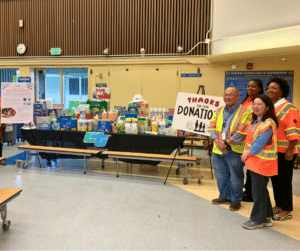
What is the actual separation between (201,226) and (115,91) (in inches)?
254

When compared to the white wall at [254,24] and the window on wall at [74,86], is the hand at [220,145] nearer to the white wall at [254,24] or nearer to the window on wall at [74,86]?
the white wall at [254,24]

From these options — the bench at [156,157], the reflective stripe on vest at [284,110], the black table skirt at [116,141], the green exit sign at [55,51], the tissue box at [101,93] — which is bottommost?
the bench at [156,157]

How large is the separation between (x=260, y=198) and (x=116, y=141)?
9.77ft

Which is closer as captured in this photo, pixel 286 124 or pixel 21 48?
pixel 286 124

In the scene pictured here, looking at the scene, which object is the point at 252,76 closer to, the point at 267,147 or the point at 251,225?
the point at 267,147

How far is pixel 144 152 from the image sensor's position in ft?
16.3

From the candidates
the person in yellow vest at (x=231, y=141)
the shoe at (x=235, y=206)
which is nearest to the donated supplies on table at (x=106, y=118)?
the person in yellow vest at (x=231, y=141)

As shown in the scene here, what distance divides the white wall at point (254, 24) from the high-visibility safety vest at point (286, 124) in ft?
11.7

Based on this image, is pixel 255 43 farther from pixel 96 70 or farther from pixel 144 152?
pixel 96 70

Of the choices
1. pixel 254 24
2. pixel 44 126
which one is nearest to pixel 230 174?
pixel 44 126

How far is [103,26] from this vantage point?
28.6 feet

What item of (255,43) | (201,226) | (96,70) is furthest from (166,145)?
(96,70)

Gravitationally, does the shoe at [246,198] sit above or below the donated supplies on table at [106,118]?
below

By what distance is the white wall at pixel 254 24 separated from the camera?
5789 mm
